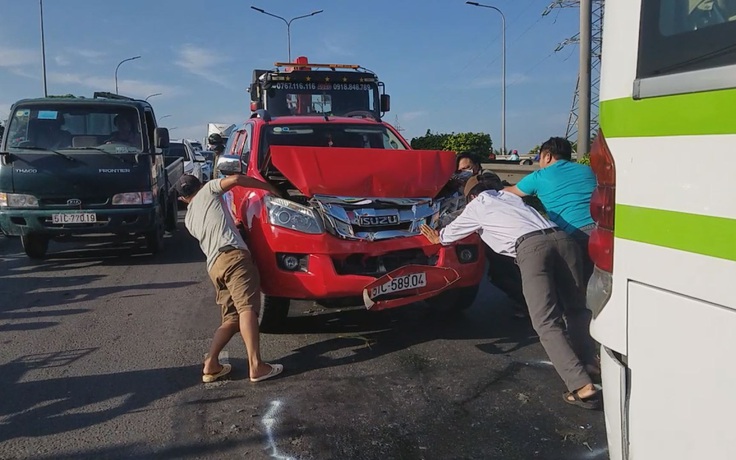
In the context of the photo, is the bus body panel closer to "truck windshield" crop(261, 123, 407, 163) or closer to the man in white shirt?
the man in white shirt

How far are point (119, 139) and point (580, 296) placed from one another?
7.08 metres

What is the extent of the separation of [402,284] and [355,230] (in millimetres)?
569

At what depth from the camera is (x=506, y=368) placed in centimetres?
461

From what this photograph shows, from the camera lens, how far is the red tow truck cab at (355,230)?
478 centimetres

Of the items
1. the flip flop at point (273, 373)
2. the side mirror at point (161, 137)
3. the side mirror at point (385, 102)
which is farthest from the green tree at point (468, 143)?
the flip flop at point (273, 373)

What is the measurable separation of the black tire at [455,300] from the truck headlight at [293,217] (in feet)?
4.97

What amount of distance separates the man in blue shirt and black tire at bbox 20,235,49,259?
7041 mm

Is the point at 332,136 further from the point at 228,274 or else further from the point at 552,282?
the point at 552,282

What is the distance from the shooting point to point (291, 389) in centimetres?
427

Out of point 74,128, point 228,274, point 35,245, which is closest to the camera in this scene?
point 228,274

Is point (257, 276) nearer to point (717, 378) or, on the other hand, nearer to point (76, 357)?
point (76, 357)

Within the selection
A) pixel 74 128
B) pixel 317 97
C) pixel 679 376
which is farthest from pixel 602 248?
pixel 317 97

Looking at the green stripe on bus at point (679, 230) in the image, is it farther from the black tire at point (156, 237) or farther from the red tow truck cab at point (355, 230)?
the black tire at point (156, 237)

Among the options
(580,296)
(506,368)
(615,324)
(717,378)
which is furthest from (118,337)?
(717,378)
